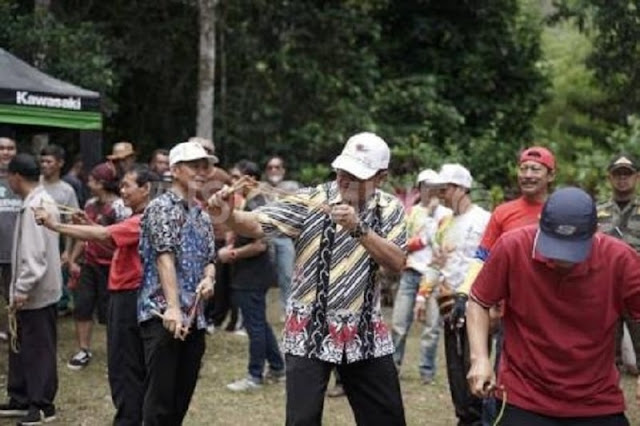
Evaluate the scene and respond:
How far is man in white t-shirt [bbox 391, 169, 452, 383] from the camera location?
31.2ft

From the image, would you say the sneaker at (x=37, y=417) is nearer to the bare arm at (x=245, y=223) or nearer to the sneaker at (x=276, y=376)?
the sneaker at (x=276, y=376)

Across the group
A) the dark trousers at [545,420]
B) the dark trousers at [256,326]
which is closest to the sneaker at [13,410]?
the dark trousers at [256,326]

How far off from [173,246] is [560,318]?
102 inches

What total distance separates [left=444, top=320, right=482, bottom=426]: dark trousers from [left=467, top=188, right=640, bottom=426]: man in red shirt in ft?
10.5

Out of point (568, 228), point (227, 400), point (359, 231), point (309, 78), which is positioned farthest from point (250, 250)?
point (309, 78)

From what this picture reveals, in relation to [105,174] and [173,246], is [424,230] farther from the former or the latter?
[173,246]

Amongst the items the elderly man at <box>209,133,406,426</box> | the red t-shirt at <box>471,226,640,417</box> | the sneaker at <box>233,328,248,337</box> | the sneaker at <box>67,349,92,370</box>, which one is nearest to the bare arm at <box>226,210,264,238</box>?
the elderly man at <box>209,133,406,426</box>

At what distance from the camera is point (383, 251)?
17.5 feet

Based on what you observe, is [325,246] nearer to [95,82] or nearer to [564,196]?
[564,196]

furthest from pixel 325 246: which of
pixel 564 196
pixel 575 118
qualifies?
pixel 575 118

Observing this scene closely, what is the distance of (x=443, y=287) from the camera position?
8234 mm

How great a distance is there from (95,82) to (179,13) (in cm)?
369

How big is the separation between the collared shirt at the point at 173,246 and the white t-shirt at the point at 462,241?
7.45ft

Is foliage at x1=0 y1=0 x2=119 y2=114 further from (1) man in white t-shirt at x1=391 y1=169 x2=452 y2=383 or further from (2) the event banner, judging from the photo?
(1) man in white t-shirt at x1=391 y1=169 x2=452 y2=383
